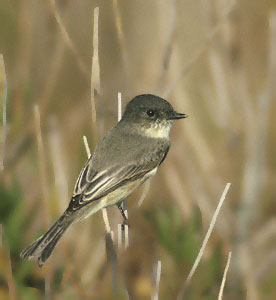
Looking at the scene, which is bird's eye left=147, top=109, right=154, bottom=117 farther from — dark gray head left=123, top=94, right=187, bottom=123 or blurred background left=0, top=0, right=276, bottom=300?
blurred background left=0, top=0, right=276, bottom=300

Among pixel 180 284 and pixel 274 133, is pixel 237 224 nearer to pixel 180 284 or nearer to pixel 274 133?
pixel 180 284

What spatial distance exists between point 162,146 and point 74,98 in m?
3.02

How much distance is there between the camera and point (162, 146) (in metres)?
4.52

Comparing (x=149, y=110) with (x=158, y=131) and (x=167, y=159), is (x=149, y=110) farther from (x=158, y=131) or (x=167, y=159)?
(x=167, y=159)

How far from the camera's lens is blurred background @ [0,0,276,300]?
3938 millimetres

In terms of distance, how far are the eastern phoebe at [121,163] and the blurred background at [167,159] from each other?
0.11m

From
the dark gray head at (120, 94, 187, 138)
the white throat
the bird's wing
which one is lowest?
the bird's wing

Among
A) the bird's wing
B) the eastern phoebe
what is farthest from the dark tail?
the bird's wing

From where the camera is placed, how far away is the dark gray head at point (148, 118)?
455cm

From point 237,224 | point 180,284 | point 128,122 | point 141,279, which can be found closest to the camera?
point 180,284

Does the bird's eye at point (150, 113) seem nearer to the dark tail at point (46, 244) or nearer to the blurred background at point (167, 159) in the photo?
the blurred background at point (167, 159)

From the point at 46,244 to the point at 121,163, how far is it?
2.87 feet

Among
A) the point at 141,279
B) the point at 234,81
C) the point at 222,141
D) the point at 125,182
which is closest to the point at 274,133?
the point at 222,141

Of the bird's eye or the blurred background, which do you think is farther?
the bird's eye
